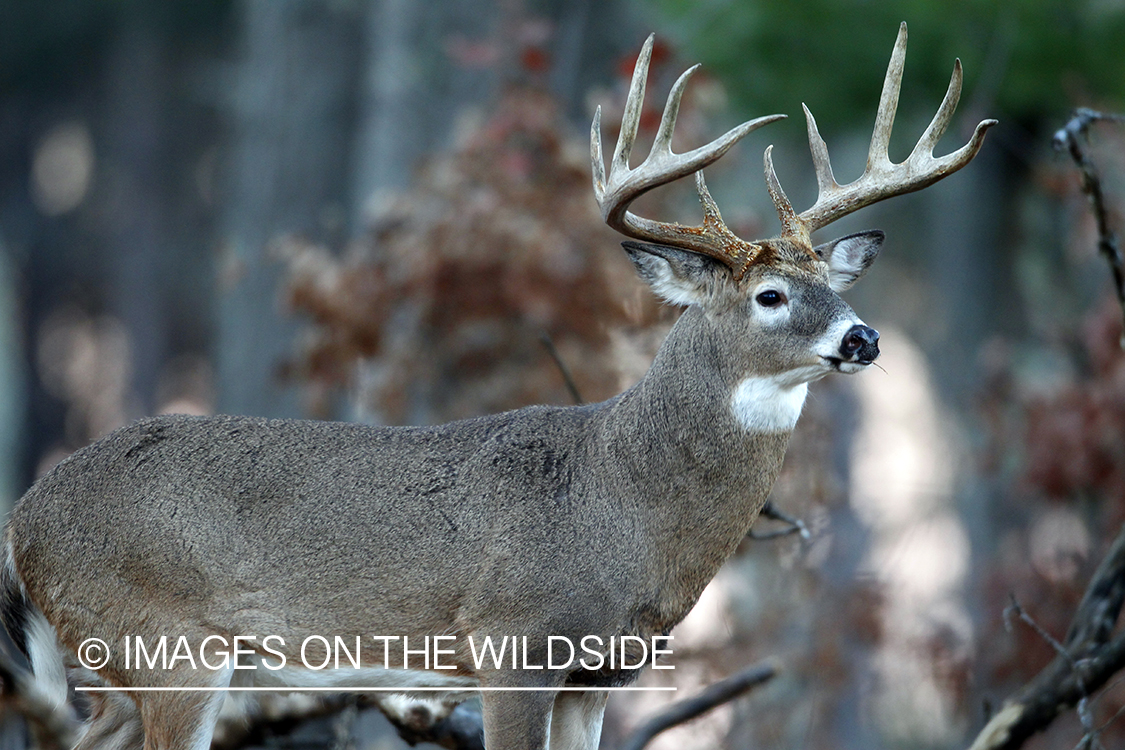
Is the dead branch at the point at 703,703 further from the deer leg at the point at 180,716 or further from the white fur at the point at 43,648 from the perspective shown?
the white fur at the point at 43,648

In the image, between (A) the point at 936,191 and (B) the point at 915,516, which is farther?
(A) the point at 936,191

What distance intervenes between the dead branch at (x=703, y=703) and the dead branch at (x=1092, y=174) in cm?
186

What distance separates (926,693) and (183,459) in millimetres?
8934

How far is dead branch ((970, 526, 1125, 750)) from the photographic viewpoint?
518cm

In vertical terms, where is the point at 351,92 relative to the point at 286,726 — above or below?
above

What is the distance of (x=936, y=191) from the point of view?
15539 mm

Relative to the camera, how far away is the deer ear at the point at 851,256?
15.1ft

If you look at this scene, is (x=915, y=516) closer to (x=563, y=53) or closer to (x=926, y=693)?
(x=926, y=693)

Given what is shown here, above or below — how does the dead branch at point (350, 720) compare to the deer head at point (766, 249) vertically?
below

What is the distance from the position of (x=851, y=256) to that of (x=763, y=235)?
4.68 m

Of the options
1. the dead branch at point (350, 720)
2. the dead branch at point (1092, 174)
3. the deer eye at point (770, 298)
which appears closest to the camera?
the deer eye at point (770, 298)

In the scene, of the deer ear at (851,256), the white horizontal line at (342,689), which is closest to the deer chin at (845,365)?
the deer ear at (851,256)

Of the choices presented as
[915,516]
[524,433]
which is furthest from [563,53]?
[524,433]

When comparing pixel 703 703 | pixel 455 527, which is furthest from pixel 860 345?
pixel 703 703
